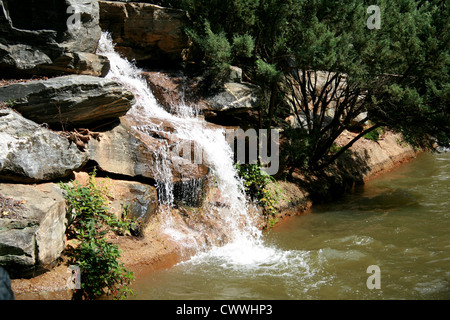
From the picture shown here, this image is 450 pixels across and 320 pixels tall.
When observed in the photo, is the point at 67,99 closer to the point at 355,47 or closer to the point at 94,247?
the point at 94,247

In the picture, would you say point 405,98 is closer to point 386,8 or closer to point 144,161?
point 386,8

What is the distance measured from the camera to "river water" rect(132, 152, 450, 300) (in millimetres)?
5875

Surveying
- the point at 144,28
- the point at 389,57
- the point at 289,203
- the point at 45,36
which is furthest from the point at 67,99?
the point at 389,57

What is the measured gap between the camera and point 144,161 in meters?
7.75

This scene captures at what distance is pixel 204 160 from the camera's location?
8422 millimetres

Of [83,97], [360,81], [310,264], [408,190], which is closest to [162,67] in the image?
[83,97]

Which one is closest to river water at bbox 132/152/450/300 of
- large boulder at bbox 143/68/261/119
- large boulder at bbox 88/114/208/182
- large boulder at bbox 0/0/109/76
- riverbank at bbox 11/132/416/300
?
riverbank at bbox 11/132/416/300

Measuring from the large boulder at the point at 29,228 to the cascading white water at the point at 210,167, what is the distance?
212 cm

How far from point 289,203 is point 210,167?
2327 mm

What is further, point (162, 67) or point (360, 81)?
point (162, 67)

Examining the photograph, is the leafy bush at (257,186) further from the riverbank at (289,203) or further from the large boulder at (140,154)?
the large boulder at (140,154)

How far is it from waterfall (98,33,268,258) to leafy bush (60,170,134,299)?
131 centimetres

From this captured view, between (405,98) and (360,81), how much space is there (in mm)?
1065

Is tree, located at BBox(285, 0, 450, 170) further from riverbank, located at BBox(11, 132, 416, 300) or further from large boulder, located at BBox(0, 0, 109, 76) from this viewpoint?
large boulder, located at BBox(0, 0, 109, 76)
